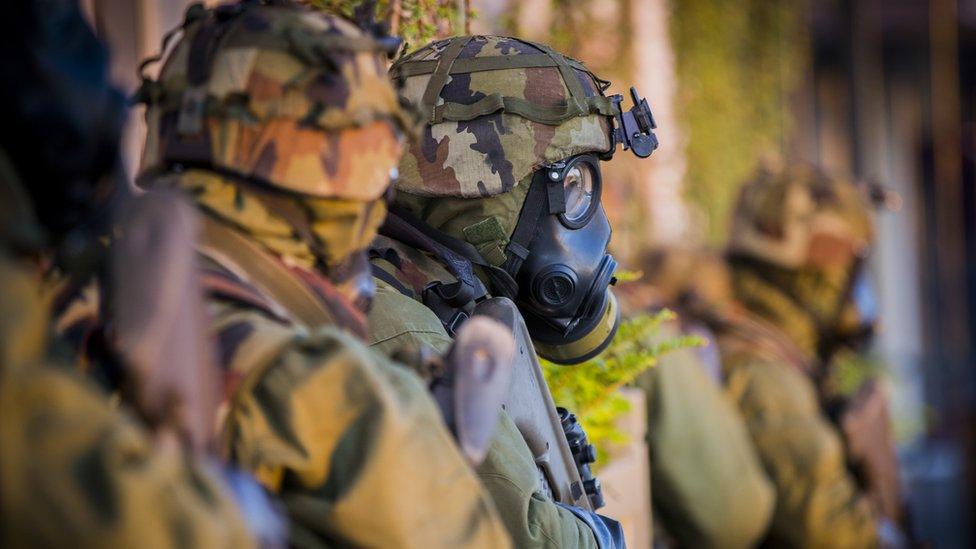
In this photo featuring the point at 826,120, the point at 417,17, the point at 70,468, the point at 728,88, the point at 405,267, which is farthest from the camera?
the point at 826,120

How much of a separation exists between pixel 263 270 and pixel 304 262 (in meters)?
0.10

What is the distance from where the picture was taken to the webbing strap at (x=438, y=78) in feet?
11.1

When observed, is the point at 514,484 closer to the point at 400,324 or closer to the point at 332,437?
the point at 400,324

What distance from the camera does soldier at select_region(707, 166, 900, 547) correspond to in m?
6.17

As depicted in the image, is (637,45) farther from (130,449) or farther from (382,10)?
(130,449)

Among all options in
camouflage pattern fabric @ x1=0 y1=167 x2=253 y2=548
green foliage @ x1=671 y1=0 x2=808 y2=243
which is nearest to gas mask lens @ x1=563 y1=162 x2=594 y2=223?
camouflage pattern fabric @ x1=0 y1=167 x2=253 y2=548

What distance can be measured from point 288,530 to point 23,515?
23.8 inches

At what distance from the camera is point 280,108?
7.08ft

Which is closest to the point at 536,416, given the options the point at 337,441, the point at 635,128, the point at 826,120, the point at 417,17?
the point at 635,128

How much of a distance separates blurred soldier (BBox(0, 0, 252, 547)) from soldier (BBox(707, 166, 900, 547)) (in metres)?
4.79

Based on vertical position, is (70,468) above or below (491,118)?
above

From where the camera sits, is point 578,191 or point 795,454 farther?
point 795,454

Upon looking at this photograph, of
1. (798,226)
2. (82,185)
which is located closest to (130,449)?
(82,185)

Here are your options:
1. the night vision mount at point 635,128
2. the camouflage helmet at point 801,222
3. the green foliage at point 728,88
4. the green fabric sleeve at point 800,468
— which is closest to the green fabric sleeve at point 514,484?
the night vision mount at point 635,128
